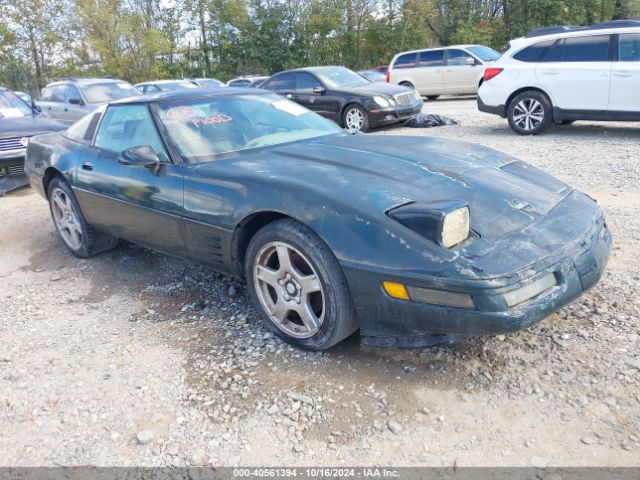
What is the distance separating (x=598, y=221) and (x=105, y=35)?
85.2 ft

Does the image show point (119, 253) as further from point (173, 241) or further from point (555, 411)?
point (555, 411)

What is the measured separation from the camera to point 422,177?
2.84m

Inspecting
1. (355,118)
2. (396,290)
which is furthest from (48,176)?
(355,118)

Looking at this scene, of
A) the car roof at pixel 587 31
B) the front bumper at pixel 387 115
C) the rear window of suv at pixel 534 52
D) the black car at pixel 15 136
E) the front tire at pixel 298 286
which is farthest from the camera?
the front bumper at pixel 387 115

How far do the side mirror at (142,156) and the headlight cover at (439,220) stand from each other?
→ 5.48ft

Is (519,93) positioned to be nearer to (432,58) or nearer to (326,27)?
(432,58)

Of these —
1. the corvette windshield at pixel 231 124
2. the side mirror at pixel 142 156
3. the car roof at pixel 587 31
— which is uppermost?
the car roof at pixel 587 31

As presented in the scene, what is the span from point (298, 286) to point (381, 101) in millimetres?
8111

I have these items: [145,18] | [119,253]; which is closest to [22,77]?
[145,18]

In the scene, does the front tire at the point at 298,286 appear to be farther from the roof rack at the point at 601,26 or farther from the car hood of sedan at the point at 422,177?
the roof rack at the point at 601,26

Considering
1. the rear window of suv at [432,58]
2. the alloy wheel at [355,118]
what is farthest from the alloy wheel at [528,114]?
the rear window of suv at [432,58]

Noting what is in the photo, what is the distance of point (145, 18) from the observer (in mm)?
25766

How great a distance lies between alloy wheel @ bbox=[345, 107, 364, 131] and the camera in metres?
10.4

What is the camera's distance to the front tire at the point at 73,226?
4426mm
